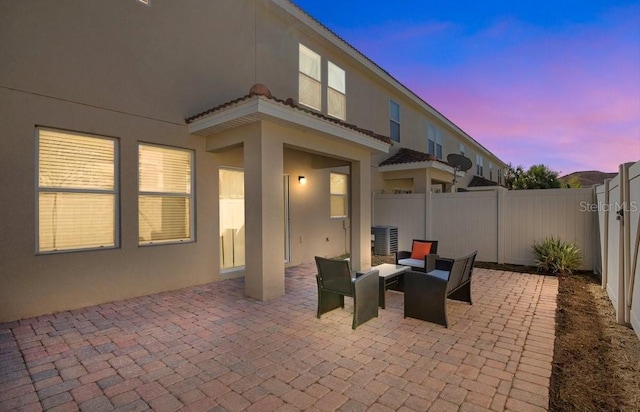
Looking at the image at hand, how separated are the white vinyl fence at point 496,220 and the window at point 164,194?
23.3 feet

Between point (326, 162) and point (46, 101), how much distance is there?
6.13 m

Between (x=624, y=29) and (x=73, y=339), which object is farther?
(x=624, y=29)

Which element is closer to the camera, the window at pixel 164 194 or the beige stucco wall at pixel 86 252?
the beige stucco wall at pixel 86 252

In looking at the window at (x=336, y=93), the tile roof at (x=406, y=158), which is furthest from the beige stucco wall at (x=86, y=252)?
the tile roof at (x=406, y=158)

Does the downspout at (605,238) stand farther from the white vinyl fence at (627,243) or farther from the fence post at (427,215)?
the fence post at (427,215)

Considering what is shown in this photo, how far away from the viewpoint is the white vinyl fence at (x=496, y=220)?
27.2 feet

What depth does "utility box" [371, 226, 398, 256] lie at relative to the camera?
11016 millimetres

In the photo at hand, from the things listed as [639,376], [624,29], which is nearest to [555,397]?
[639,376]

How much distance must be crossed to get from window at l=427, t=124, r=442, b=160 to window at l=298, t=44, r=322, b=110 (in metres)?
9.16

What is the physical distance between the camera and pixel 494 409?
269cm

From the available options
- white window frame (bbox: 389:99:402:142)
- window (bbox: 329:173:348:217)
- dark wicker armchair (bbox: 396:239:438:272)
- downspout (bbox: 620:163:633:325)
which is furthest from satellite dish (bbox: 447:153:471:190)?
downspout (bbox: 620:163:633:325)

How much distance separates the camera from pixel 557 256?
802cm

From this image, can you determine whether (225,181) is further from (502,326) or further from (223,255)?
(502,326)

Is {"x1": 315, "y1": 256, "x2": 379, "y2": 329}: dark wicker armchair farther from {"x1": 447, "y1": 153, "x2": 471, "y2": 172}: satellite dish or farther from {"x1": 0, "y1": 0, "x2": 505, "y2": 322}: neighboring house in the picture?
{"x1": 447, "y1": 153, "x2": 471, "y2": 172}: satellite dish
